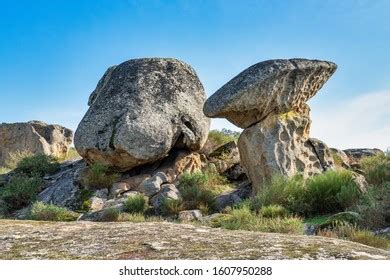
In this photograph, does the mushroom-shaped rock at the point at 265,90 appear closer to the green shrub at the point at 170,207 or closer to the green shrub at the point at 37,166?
the green shrub at the point at 170,207

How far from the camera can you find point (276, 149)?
13.3 metres

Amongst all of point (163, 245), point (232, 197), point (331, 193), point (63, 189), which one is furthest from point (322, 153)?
point (163, 245)

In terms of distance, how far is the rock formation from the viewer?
13.0 m

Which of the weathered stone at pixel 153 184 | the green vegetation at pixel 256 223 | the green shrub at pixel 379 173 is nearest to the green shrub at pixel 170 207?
the weathered stone at pixel 153 184

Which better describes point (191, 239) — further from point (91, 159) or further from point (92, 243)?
point (91, 159)

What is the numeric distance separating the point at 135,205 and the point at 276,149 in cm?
386

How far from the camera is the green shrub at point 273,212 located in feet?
34.6

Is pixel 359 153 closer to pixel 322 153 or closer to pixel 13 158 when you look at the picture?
pixel 322 153

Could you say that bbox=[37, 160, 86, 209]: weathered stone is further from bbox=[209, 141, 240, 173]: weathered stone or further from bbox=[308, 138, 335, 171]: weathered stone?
bbox=[308, 138, 335, 171]: weathered stone

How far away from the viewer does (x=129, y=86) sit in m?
16.8

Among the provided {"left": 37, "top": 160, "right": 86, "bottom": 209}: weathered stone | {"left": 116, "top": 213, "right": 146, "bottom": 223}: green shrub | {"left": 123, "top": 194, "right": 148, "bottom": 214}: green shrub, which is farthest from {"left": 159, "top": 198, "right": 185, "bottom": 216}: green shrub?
{"left": 37, "top": 160, "right": 86, "bottom": 209}: weathered stone

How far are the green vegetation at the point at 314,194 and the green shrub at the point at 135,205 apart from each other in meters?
2.94

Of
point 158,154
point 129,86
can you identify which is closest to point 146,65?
point 129,86

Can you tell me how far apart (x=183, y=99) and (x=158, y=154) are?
225 centimetres
